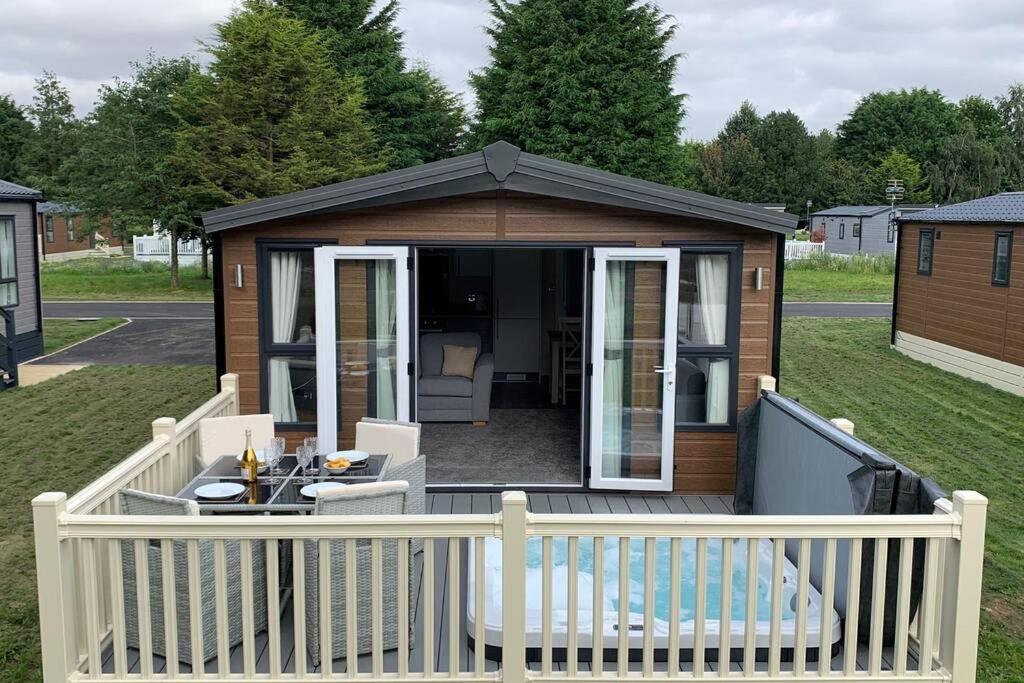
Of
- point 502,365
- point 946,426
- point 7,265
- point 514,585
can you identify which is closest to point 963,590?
point 514,585

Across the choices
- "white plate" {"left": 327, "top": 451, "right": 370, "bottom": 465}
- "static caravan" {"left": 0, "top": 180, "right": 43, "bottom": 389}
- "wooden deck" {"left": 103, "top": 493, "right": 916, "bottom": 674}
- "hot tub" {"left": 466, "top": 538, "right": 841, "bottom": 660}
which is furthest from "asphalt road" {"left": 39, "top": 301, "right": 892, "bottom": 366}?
"hot tub" {"left": 466, "top": 538, "right": 841, "bottom": 660}

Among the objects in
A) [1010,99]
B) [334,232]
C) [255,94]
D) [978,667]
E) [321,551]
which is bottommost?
[978,667]

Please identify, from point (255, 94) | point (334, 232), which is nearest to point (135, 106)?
point (255, 94)

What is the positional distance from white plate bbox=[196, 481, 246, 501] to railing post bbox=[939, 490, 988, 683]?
131 inches

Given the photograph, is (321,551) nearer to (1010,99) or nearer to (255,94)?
(255,94)

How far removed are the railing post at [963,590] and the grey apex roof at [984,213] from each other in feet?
31.6

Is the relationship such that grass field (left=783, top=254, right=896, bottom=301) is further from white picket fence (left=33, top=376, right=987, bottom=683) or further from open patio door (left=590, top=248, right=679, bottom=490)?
white picket fence (left=33, top=376, right=987, bottom=683)

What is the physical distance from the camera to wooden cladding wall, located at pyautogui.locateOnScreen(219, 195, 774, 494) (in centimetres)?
680

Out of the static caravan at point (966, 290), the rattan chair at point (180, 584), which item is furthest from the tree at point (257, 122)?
the rattan chair at point (180, 584)

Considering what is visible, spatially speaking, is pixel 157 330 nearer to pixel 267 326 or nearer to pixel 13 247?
pixel 13 247

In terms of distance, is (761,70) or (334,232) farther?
(761,70)

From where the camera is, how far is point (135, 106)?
25812 millimetres

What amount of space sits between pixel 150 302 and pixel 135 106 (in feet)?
20.7

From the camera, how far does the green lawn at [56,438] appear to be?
507 centimetres
